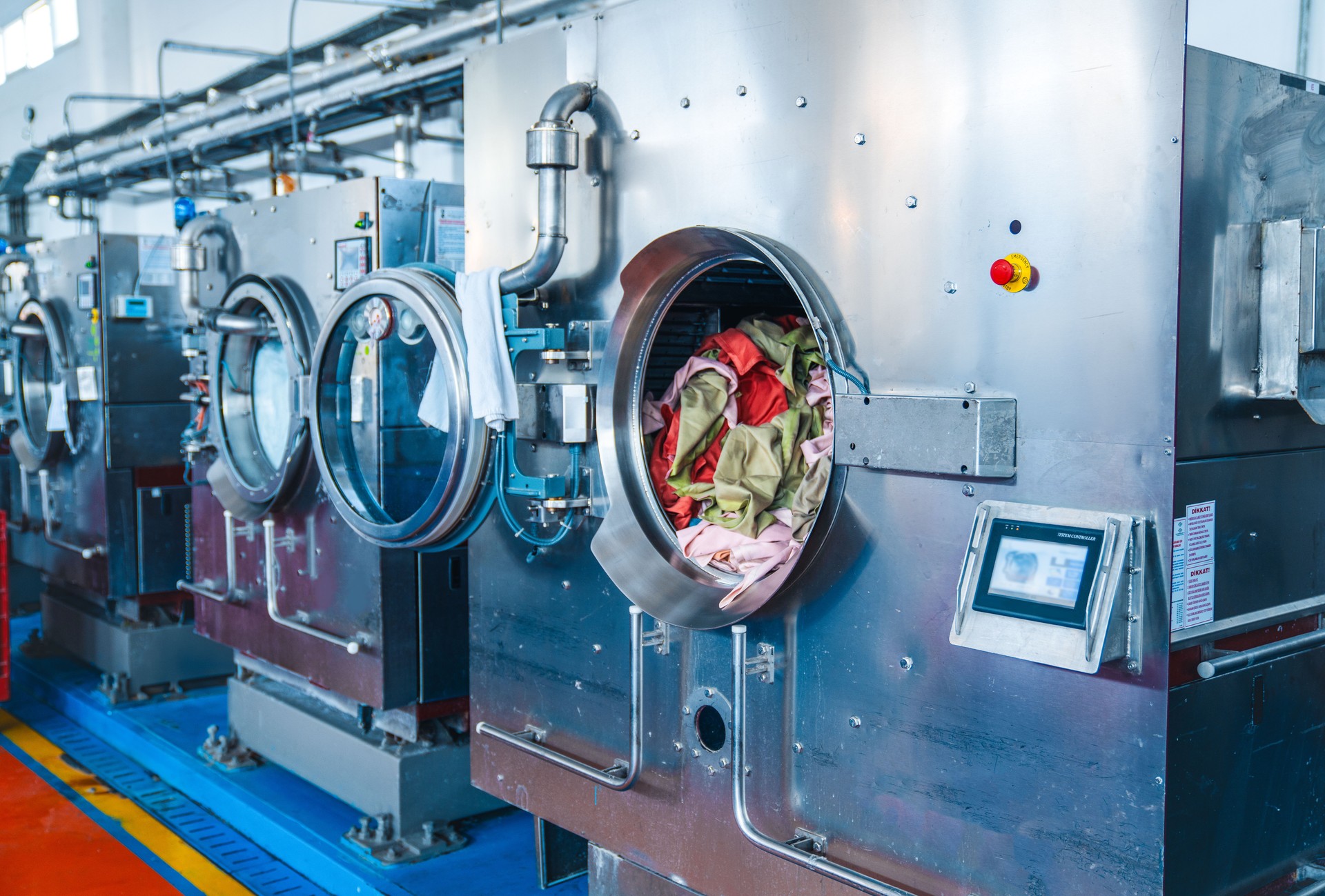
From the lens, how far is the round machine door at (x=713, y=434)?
6.84 ft

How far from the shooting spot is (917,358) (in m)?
1.78

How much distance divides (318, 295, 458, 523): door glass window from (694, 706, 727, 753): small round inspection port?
1250mm

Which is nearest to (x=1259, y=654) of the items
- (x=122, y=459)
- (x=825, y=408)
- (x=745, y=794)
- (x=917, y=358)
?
(x=917, y=358)

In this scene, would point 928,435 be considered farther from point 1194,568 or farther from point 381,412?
point 381,412

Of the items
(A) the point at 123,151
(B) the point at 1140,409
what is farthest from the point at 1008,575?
(A) the point at 123,151

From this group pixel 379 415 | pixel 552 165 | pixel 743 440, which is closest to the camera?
pixel 552 165

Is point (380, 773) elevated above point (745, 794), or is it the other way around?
point (745, 794)

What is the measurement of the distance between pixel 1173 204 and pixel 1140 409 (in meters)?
0.27

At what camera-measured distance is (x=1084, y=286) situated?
1.58m

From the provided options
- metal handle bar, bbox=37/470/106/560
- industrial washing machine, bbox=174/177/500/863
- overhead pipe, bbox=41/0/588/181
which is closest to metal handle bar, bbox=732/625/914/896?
industrial washing machine, bbox=174/177/500/863

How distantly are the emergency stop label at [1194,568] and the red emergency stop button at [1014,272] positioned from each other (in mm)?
379

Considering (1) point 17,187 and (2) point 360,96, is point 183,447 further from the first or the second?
(1) point 17,187

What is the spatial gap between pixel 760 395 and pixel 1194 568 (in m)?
1.18

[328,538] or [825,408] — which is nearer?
[825,408]
